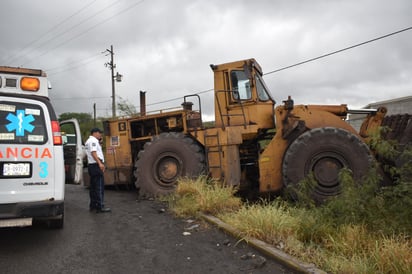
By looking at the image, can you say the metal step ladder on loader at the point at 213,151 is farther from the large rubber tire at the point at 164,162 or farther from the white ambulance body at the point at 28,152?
the white ambulance body at the point at 28,152

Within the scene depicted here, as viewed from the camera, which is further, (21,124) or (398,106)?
(398,106)

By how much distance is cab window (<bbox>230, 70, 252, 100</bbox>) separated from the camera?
Result: 316 inches

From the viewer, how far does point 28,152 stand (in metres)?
4.67

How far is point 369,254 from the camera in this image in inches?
151

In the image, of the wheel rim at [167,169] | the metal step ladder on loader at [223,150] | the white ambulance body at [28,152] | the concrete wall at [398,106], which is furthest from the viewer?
the concrete wall at [398,106]

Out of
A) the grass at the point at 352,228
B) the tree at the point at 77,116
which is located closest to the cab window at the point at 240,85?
the grass at the point at 352,228

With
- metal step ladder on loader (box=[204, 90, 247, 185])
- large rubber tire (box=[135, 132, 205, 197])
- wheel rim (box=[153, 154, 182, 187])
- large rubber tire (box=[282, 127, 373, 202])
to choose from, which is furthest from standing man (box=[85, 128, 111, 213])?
large rubber tire (box=[282, 127, 373, 202])

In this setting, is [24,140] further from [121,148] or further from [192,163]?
[121,148]

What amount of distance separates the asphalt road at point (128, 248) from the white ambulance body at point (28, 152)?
54 cm

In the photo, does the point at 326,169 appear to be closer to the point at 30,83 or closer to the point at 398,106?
the point at 30,83

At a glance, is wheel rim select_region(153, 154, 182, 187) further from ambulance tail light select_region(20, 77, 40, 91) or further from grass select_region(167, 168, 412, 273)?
ambulance tail light select_region(20, 77, 40, 91)

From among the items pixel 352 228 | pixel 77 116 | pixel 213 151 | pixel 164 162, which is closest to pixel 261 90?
pixel 213 151

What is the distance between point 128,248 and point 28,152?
1831mm

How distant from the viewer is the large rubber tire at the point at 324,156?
6.85 m
